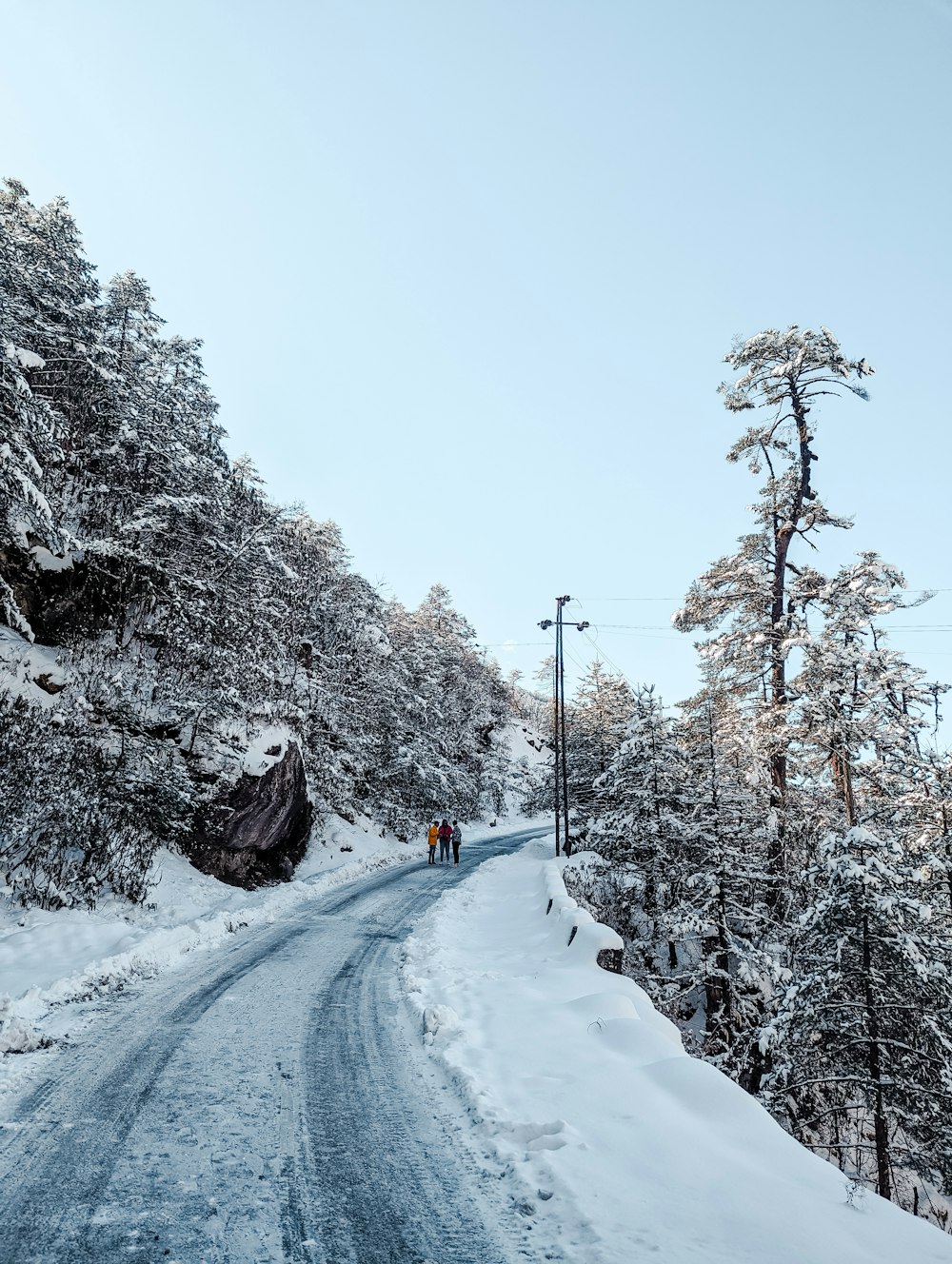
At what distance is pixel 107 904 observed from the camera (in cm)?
1023

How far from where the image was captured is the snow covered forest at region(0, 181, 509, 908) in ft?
34.1

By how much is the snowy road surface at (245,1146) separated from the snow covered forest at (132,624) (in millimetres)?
5207

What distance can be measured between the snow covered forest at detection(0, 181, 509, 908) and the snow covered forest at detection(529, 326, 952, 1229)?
10.8 m

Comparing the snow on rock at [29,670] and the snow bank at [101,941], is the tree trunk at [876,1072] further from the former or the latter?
the snow on rock at [29,670]

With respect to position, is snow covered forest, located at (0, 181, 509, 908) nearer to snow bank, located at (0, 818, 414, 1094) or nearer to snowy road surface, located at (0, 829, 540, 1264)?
snow bank, located at (0, 818, 414, 1094)

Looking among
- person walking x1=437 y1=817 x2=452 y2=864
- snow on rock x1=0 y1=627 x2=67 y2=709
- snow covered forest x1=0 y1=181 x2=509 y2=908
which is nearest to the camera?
snow covered forest x1=0 y1=181 x2=509 y2=908

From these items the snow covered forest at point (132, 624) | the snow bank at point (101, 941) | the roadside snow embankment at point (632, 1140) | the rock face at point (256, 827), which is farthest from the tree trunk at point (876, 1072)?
the rock face at point (256, 827)

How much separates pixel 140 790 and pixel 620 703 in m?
24.6

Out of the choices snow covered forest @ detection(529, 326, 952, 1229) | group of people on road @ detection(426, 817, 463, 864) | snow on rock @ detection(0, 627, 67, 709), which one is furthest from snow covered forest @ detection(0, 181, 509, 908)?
snow covered forest @ detection(529, 326, 952, 1229)

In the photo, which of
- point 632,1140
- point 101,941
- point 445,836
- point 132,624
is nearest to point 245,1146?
point 632,1140

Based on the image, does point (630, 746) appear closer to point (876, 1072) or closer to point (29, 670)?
point (876, 1072)

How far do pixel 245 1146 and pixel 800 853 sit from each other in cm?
1432

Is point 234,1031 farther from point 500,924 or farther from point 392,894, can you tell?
point 392,894

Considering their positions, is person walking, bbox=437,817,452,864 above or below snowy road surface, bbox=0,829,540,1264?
below
